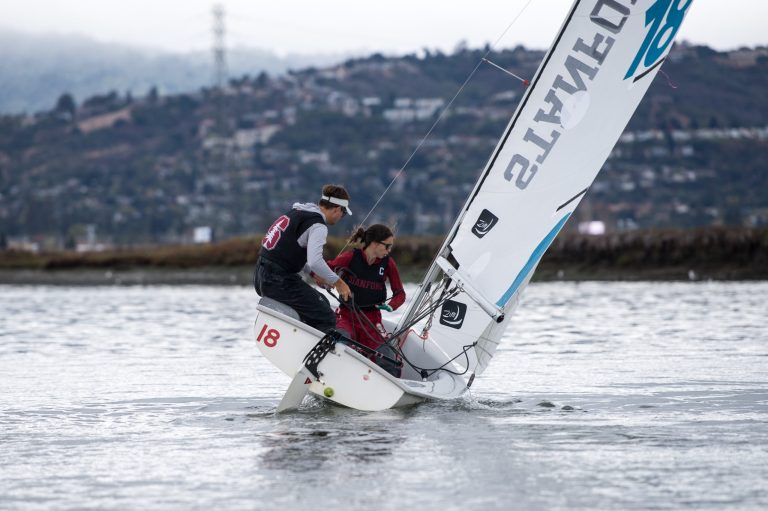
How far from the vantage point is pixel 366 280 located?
9.30 metres

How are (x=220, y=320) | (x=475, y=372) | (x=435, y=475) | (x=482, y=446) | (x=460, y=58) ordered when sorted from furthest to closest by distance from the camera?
(x=460, y=58)
(x=220, y=320)
(x=475, y=372)
(x=482, y=446)
(x=435, y=475)

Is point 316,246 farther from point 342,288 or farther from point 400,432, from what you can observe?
point 400,432

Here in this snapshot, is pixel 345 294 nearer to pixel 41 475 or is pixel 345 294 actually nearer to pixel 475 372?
pixel 475 372

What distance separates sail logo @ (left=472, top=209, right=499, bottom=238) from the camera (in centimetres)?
922

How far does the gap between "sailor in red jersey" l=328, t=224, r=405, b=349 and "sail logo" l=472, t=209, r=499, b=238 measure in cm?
64

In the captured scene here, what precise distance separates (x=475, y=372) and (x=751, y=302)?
11.9 metres

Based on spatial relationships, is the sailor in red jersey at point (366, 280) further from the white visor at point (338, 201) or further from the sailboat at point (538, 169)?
the white visor at point (338, 201)

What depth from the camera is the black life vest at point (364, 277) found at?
9.27 m

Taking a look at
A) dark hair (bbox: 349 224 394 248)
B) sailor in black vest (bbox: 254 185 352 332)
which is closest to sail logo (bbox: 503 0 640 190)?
dark hair (bbox: 349 224 394 248)

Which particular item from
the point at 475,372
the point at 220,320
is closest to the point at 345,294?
the point at 475,372

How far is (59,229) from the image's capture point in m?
86.6

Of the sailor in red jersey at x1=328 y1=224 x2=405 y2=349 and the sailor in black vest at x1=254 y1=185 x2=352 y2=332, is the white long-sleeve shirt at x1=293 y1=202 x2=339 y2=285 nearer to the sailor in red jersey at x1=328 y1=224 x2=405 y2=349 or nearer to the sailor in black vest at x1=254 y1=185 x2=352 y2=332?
the sailor in black vest at x1=254 y1=185 x2=352 y2=332

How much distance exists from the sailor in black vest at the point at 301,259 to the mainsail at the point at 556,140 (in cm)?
101

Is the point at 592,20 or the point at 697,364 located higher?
the point at 592,20
